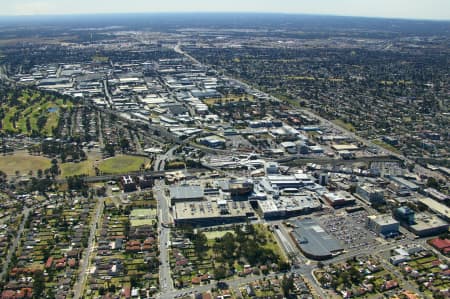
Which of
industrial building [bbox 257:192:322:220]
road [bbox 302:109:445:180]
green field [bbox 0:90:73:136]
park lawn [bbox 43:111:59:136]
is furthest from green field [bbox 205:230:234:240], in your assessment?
green field [bbox 0:90:73:136]

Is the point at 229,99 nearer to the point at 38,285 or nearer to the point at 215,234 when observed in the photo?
the point at 215,234

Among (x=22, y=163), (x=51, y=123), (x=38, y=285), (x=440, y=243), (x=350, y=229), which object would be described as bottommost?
(x=350, y=229)

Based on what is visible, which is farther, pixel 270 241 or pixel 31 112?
pixel 31 112

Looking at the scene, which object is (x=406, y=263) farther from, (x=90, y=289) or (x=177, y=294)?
(x=90, y=289)

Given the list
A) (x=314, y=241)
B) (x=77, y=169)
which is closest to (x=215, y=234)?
(x=314, y=241)

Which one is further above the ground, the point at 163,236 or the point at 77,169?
the point at 77,169

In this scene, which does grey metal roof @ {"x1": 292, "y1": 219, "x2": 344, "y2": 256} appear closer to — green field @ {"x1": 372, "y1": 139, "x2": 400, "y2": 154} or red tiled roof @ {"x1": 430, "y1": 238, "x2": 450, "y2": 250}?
red tiled roof @ {"x1": 430, "y1": 238, "x2": 450, "y2": 250}
